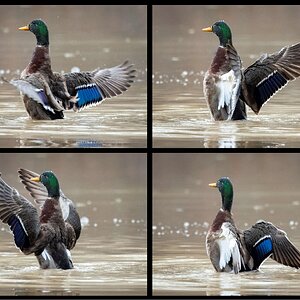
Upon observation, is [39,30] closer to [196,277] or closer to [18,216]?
[18,216]

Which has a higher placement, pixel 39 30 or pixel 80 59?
pixel 39 30

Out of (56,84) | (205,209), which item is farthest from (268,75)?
(56,84)

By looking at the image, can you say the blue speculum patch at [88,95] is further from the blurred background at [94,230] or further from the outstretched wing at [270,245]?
the outstretched wing at [270,245]

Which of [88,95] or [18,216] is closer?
[18,216]

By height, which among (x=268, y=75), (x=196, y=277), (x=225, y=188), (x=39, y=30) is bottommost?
(x=196, y=277)

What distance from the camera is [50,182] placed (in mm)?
3201

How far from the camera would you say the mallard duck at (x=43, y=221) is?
3.19m

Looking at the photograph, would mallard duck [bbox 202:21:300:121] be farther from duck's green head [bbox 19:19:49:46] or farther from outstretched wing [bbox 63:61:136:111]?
duck's green head [bbox 19:19:49:46]

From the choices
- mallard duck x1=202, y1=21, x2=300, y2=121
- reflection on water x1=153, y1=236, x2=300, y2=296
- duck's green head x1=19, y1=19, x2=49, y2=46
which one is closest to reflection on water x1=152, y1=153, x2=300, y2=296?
reflection on water x1=153, y1=236, x2=300, y2=296

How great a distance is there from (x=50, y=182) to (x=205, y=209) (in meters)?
0.74

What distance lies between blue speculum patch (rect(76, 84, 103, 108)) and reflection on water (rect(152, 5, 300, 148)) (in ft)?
0.97

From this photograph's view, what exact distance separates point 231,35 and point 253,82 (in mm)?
255

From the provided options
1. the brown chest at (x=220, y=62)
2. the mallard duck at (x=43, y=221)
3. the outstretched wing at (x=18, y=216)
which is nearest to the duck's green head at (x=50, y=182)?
the mallard duck at (x=43, y=221)

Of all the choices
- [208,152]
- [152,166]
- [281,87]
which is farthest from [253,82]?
[152,166]
